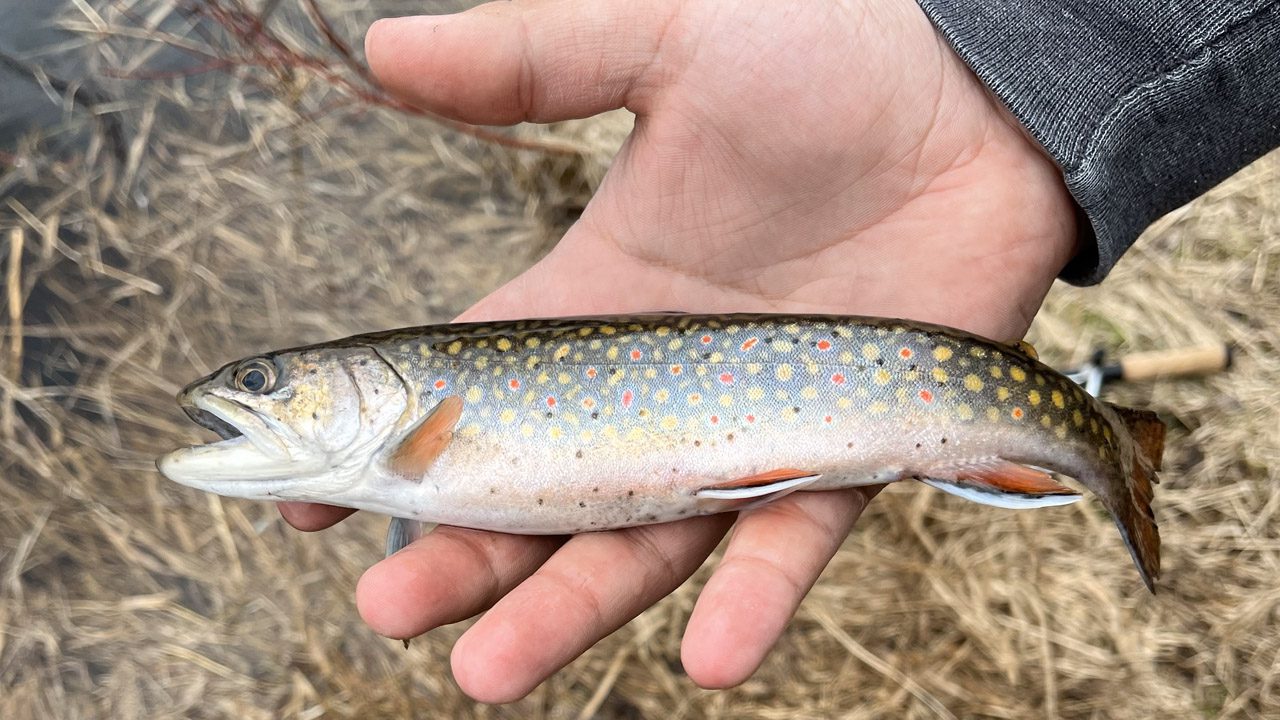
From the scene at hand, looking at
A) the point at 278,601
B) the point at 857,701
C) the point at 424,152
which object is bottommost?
the point at 857,701

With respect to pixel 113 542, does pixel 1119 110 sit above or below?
above

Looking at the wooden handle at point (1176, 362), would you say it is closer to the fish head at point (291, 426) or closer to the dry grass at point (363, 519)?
the dry grass at point (363, 519)

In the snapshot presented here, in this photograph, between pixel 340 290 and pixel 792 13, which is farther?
pixel 340 290

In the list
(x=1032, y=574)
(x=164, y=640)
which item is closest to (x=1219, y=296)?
(x=1032, y=574)

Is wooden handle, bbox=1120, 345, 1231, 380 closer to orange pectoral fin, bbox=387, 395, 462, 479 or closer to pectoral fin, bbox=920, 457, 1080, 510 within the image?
pectoral fin, bbox=920, 457, 1080, 510

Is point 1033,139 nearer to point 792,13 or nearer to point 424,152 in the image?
point 792,13

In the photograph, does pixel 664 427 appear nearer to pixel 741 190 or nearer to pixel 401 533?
pixel 401 533
